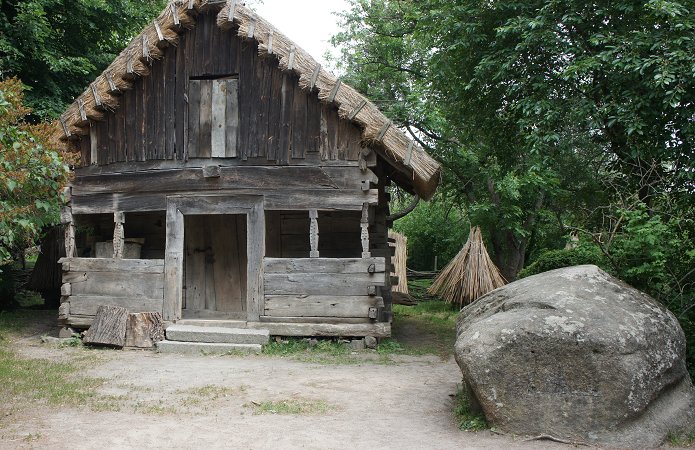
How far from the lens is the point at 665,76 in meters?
7.66

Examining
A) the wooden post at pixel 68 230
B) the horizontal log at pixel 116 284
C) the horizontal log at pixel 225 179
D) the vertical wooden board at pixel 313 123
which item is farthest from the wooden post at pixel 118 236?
the vertical wooden board at pixel 313 123

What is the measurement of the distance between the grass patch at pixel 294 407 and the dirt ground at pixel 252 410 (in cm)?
3

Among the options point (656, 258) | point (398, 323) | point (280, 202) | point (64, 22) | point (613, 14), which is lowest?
point (398, 323)

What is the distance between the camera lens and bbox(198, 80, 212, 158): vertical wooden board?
11.6m

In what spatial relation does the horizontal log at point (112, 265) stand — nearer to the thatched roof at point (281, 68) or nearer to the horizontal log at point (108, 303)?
the horizontal log at point (108, 303)

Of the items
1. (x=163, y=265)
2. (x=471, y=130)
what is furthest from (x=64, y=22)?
(x=471, y=130)

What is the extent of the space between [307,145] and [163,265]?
3.47 meters

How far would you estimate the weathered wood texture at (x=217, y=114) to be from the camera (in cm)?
1117

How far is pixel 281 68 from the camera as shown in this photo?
35.6ft

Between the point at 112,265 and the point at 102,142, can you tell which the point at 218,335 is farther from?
the point at 102,142

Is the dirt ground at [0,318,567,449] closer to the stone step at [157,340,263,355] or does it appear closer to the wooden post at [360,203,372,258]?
the stone step at [157,340,263,355]

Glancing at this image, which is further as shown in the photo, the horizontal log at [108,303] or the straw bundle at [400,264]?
the straw bundle at [400,264]

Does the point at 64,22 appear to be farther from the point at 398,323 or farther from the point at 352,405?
the point at 352,405

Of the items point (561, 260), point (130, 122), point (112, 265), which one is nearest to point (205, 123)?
point (130, 122)
